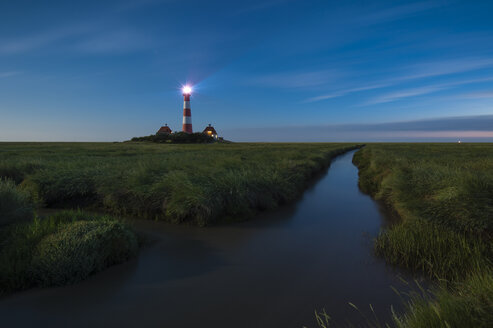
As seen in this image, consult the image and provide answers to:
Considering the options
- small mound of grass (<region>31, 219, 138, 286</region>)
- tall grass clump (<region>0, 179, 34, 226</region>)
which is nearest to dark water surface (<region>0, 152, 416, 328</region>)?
small mound of grass (<region>31, 219, 138, 286</region>)

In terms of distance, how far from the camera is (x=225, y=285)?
4.66 meters

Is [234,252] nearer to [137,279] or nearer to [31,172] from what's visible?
[137,279]

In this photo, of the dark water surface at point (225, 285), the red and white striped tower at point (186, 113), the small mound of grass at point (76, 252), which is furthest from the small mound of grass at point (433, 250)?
the red and white striped tower at point (186, 113)

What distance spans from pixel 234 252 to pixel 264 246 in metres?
0.89

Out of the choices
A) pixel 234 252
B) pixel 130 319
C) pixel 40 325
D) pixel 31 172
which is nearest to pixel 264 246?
pixel 234 252

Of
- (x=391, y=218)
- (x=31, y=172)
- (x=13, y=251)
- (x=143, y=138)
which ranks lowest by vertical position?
(x=391, y=218)

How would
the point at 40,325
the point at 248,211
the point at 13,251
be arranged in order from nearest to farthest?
1. the point at 40,325
2. the point at 13,251
3. the point at 248,211

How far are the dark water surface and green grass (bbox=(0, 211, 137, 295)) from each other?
0.76ft

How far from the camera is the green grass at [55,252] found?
4.26 m

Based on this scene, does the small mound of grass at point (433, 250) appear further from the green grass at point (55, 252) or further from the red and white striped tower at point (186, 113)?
the red and white striped tower at point (186, 113)

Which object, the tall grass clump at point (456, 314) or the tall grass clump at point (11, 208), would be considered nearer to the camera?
the tall grass clump at point (456, 314)

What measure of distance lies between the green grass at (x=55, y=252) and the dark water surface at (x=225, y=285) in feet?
0.76

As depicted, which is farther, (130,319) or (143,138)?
(143,138)

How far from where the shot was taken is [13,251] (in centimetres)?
443
